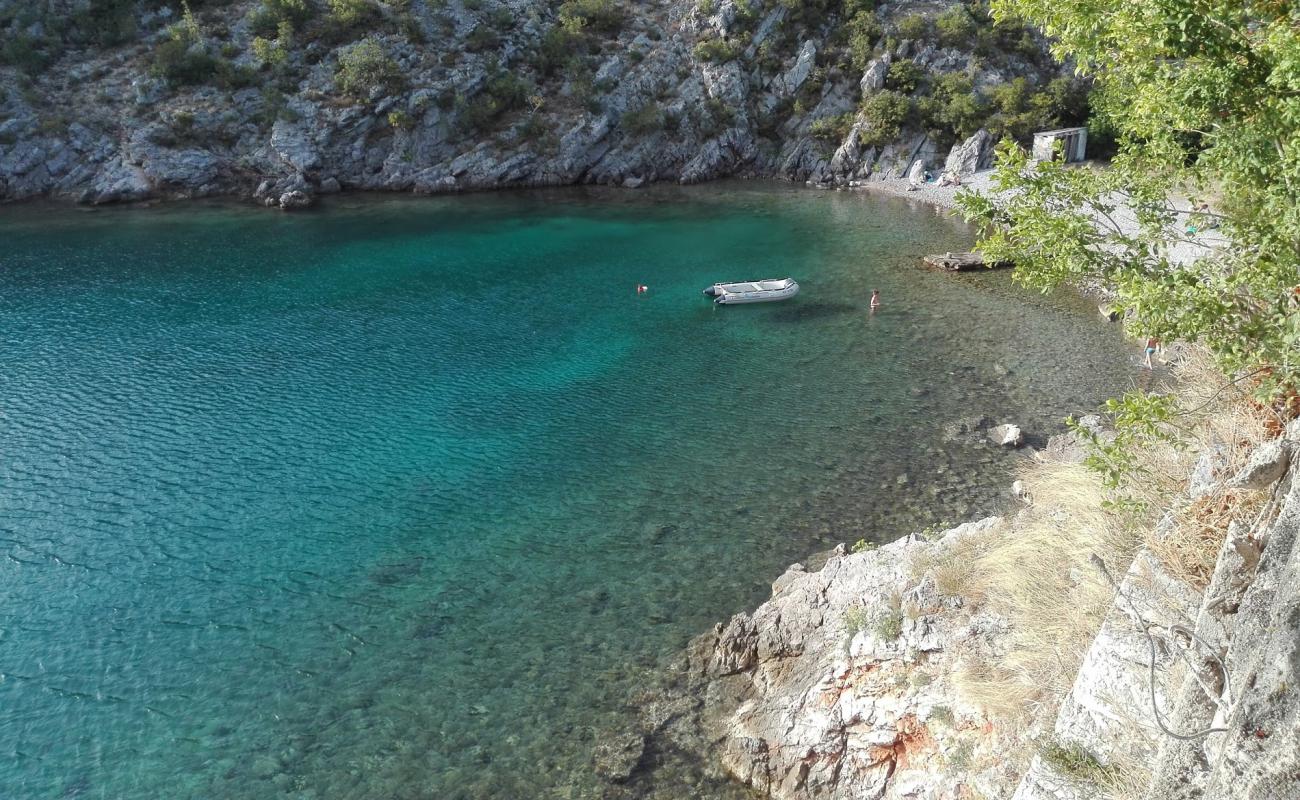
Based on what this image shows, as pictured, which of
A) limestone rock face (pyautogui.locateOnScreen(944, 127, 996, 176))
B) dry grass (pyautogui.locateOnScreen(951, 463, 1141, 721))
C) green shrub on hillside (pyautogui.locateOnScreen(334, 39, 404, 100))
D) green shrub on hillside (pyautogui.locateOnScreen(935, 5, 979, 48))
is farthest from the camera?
green shrub on hillside (pyautogui.locateOnScreen(935, 5, 979, 48))

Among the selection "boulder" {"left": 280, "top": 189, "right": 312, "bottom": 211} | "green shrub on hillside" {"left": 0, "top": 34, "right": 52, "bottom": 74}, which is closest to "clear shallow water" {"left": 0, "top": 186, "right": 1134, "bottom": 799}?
"boulder" {"left": 280, "top": 189, "right": 312, "bottom": 211}

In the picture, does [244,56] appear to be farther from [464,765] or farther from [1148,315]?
[1148,315]

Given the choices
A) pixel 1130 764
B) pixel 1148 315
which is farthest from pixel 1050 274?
pixel 1130 764

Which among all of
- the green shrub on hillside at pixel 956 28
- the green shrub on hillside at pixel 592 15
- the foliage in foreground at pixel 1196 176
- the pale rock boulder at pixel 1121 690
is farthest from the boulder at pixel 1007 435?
the green shrub on hillside at pixel 592 15

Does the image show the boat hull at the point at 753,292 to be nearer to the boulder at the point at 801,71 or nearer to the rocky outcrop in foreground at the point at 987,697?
the rocky outcrop in foreground at the point at 987,697

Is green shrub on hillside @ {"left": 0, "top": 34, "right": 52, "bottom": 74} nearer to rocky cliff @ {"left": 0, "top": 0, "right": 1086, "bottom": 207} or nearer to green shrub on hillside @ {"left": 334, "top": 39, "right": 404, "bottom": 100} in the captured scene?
rocky cliff @ {"left": 0, "top": 0, "right": 1086, "bottom": 207}
